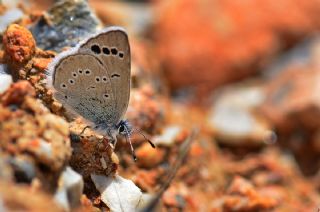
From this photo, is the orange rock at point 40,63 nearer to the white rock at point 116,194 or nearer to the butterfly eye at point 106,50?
the butterfly eye at point 106,50

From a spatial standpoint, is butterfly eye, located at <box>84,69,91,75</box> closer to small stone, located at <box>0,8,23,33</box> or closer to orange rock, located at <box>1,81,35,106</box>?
orange rock, located at <box>1,81,35,106</box>

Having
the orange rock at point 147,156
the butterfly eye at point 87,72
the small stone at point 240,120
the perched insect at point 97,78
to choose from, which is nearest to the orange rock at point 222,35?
the small stone at point 240,120

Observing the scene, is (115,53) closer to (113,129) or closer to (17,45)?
(113,129)

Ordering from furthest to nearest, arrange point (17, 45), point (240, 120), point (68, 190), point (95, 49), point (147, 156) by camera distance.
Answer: point (240, 120) < point (147, 156) < point (17, 45) < point (95, 49) < point (68, 190)

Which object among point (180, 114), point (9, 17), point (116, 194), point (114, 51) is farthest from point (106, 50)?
point (180, 114)

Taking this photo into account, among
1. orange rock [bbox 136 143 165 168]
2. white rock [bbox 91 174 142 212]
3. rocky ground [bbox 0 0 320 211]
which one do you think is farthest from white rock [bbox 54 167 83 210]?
orange rock [bbox 136 143 165 168]

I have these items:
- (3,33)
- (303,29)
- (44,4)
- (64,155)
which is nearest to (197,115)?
(303,29)
